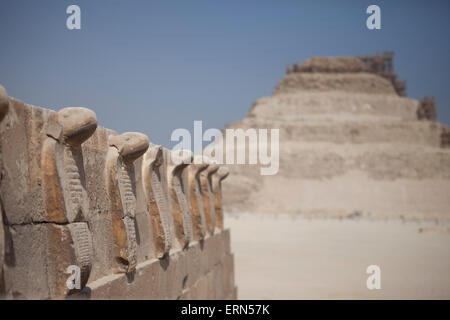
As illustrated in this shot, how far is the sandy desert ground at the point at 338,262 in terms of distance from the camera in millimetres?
10859

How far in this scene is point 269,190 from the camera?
164 feet

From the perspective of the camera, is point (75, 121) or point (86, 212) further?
point (86, 212)

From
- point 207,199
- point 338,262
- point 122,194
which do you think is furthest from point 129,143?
point 338,262

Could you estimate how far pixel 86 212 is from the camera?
4.07 m

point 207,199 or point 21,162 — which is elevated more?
point 21,162

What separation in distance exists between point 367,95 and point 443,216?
119 feet

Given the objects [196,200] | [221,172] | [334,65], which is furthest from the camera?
[334,65]

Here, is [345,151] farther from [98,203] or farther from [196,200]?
[98,203]

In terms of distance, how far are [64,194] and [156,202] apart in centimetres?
227

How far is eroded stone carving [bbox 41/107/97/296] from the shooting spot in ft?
12.1

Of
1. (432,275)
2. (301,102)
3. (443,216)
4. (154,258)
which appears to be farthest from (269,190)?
(154,258)

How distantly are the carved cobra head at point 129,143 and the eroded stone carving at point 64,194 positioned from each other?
1006 millimetres

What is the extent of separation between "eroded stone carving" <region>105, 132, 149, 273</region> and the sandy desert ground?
237 inches

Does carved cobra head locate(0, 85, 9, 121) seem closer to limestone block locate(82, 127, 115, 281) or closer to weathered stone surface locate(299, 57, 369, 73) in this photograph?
limestone block locate(82, 127, 115, 281)
